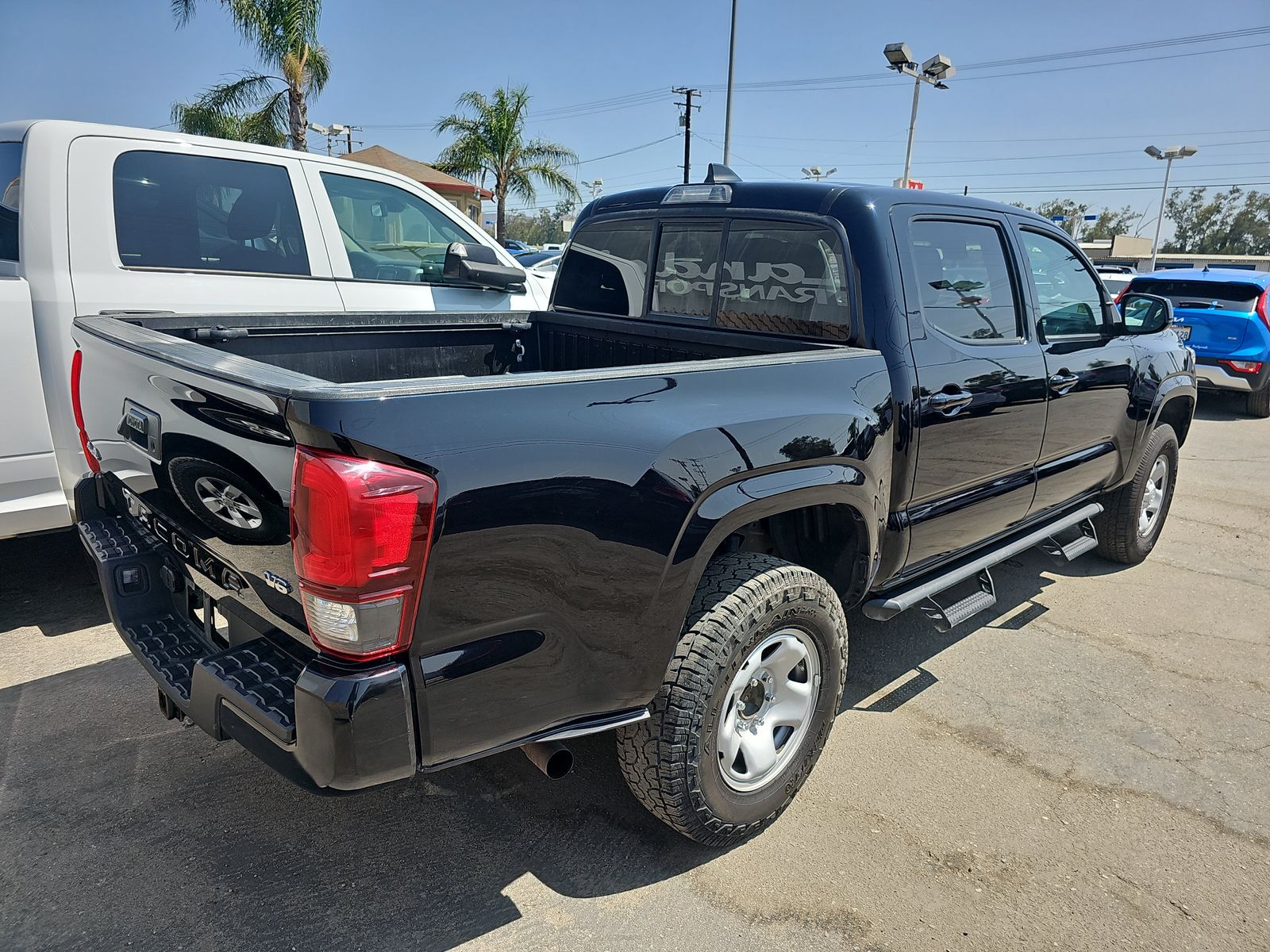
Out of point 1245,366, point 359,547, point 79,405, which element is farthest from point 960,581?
point 1245,366

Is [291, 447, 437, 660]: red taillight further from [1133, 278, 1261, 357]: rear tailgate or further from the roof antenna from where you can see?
[1133, 278, 1261, 357]: rear tailgate

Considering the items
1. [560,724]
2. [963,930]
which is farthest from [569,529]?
[963,930]

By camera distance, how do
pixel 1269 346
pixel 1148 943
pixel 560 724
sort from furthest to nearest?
pixel 1269 346 → pixel 1148 943 → pixel 560 724

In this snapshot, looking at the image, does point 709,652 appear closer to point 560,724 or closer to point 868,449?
point 560,724

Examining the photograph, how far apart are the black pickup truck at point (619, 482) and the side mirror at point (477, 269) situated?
1142 mm

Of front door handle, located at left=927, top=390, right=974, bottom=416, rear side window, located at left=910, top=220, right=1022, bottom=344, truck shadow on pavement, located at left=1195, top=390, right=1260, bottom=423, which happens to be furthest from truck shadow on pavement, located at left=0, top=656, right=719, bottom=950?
truck shadow on pavement, located at left=1195, top=390, right=1260, bottom=423

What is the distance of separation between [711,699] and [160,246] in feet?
11.4

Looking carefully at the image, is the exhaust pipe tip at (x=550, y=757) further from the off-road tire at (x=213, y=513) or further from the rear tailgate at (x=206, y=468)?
the off-road tire at (x=213, y=513)

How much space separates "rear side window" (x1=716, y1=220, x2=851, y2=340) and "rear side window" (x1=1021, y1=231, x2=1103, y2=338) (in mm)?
1214

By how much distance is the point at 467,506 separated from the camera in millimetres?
1763

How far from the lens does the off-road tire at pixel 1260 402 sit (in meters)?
9.98

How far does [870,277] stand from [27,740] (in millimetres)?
3331

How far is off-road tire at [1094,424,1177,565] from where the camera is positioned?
471 cm

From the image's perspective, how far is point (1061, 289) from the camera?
393 centimetres
